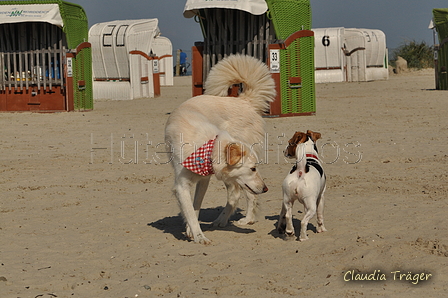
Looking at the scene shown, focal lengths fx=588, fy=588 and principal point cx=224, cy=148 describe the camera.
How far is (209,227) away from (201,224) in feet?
0.57

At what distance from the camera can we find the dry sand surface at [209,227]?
4.25 meters

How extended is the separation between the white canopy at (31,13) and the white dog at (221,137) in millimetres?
12452

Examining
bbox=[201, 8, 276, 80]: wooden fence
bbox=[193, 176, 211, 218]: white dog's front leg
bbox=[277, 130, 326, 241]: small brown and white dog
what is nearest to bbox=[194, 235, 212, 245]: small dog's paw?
bbox=[193, 176, 211, 218]: white dog's front leg

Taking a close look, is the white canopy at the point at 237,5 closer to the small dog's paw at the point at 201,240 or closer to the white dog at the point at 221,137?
the white dog at the point at 221,137

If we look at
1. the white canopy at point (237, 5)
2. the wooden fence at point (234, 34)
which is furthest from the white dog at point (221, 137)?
the wooden fence at point (234, 34)

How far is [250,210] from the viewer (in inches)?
244

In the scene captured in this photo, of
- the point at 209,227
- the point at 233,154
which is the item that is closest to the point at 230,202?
the point at 209,227

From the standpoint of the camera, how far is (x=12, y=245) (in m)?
5.38

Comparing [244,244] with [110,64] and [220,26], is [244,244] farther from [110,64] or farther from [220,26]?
[110,64]

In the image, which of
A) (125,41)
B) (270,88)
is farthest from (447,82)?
(270,88)

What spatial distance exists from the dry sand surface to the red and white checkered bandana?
0.69m

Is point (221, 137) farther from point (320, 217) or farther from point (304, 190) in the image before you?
point (320, 217)

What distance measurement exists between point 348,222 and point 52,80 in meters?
14.9

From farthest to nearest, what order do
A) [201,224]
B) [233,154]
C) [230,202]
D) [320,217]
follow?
[201,224] → [230,202] → [320,217] → [233,154]
